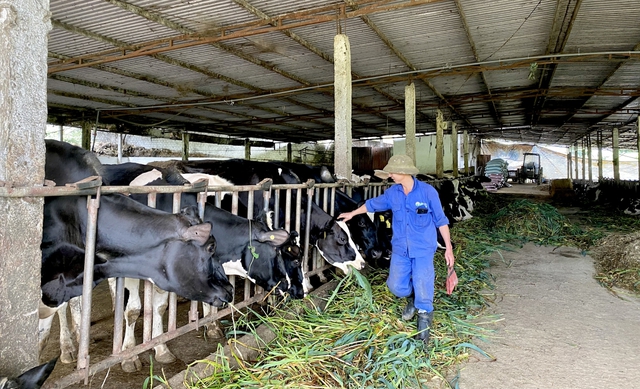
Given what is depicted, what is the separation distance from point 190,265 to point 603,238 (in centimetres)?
860

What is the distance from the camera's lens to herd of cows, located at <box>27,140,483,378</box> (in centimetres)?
259

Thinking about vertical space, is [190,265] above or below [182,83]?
below

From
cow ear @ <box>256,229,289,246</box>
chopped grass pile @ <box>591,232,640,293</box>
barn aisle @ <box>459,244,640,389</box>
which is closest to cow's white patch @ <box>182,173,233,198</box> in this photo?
cow ear @ <box>256,229,289,246</box>

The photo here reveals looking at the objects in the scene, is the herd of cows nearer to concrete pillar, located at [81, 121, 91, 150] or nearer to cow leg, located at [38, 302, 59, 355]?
cow leg, located at [38, 302, 59, 355]

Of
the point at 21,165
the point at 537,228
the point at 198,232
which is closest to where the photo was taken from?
the point at 21,165

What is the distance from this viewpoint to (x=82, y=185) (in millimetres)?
2170

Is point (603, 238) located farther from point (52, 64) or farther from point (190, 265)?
point (52, 64)

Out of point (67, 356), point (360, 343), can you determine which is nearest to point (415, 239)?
point (360, 343)

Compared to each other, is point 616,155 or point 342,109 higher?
point 616,155

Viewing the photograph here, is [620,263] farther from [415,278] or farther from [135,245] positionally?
[135,245]

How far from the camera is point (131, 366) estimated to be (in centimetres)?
333

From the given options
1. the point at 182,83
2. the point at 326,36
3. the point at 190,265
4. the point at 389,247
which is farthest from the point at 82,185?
the point at 182,83

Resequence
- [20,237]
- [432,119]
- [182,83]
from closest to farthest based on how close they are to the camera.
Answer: [20,237] < [182,83] < [432,119]

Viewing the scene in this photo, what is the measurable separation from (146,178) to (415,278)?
2.78 m
